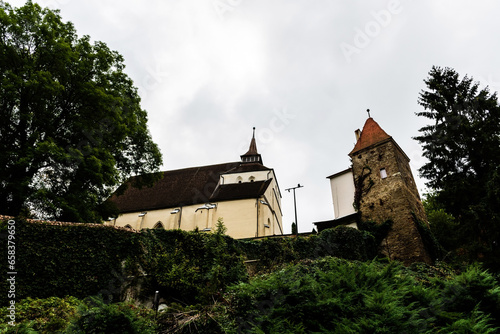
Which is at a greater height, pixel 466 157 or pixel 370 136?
pixel 370 136

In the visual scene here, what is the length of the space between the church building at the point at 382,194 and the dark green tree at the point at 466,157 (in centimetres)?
291

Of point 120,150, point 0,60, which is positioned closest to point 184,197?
point 120,150

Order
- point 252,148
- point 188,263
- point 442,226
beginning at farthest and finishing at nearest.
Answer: point 252,148 → point 442,226 → point 188,263

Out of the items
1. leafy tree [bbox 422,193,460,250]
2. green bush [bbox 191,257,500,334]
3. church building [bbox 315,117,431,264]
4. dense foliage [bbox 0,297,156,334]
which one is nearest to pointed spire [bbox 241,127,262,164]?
church building [bbox 315,117,431,264]

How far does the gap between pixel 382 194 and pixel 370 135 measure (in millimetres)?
5602

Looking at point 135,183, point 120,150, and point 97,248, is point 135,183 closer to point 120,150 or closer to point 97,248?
point 120,150

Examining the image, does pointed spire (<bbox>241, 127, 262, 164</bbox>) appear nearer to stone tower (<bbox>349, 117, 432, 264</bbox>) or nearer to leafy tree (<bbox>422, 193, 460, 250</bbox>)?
stone tower (<bbox>349, 117, 432, 264</bbox>)

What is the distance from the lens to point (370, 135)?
24438 mm

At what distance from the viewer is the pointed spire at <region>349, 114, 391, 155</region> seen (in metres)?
23.5

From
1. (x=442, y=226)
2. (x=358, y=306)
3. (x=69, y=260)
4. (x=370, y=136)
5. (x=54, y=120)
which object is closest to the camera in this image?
(x=358, y=306)

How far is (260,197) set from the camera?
2698 cm

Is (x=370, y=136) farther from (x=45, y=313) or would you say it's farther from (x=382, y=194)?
(x=45, y=313)

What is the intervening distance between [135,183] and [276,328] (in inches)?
580

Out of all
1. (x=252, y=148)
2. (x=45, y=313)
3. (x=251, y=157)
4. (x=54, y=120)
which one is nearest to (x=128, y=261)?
(x=45, y=313)
